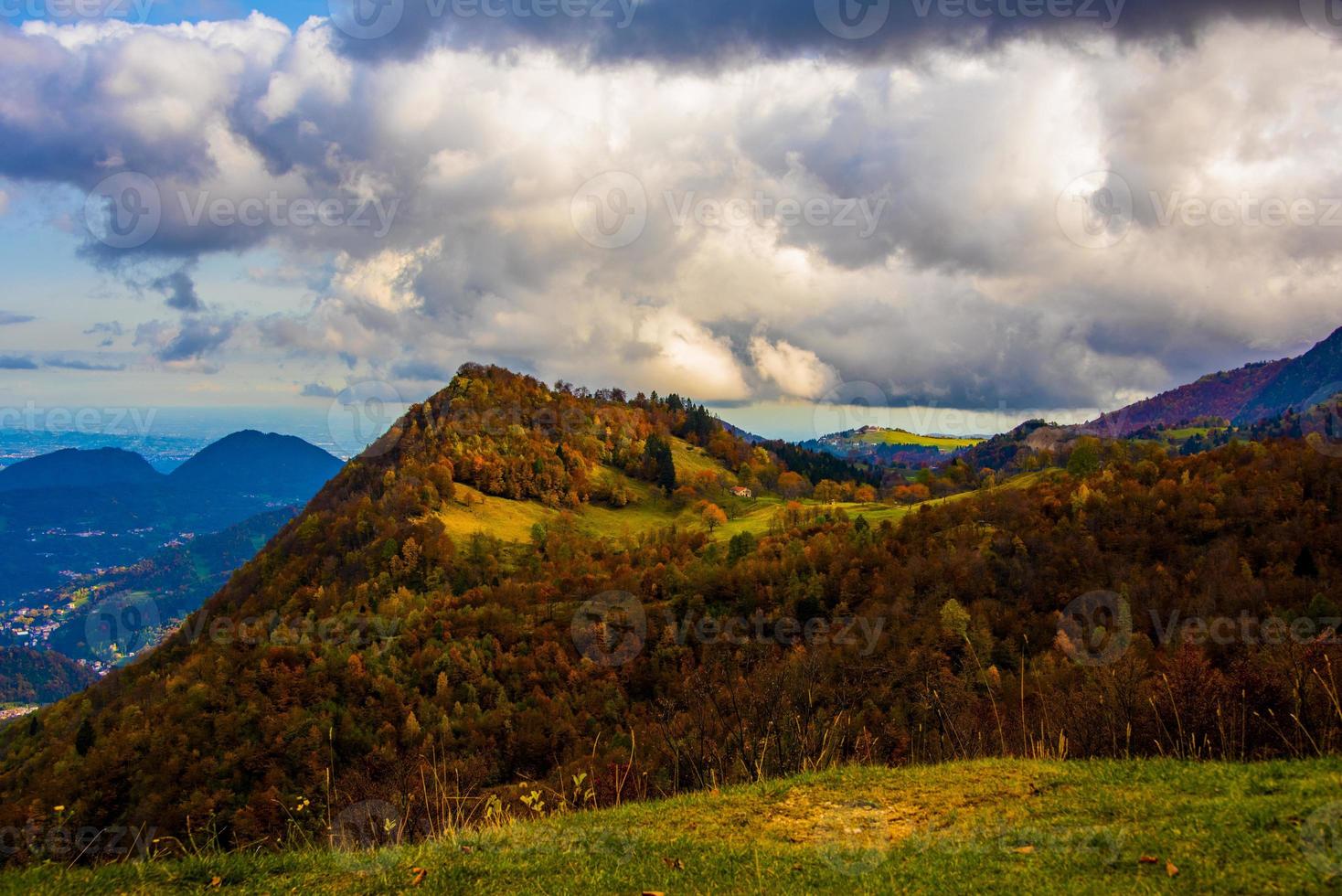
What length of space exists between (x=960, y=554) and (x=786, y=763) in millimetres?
85540

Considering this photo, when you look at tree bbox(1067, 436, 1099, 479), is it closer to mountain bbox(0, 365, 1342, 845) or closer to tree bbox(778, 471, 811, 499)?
mountain bbox(0, 365, 1342, 845)

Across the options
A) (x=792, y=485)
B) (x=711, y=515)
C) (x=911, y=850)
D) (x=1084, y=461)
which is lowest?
(x=711, y=515)

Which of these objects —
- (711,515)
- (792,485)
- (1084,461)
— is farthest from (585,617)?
(792,485)

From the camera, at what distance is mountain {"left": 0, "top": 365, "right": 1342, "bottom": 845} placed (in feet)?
206

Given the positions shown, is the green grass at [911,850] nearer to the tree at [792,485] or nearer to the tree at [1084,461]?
the tree at [1084,461]

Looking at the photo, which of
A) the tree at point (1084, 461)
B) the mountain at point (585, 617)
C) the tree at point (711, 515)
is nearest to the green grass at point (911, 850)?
the mountain at point (585, 617)

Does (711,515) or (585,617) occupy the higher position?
(711,515)

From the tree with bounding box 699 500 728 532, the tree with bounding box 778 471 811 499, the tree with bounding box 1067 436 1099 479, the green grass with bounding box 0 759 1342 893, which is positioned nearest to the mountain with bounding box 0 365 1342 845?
the tree with bounding box 699 500 728 532

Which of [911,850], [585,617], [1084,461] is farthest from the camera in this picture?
[1084,461]

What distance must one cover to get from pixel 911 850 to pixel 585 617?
3433 inches

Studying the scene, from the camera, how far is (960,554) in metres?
91.7

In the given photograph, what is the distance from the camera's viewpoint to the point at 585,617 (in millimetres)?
92438

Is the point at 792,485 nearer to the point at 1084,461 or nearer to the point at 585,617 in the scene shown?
the point at 1084,461

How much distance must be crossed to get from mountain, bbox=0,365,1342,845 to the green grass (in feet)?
35.3
